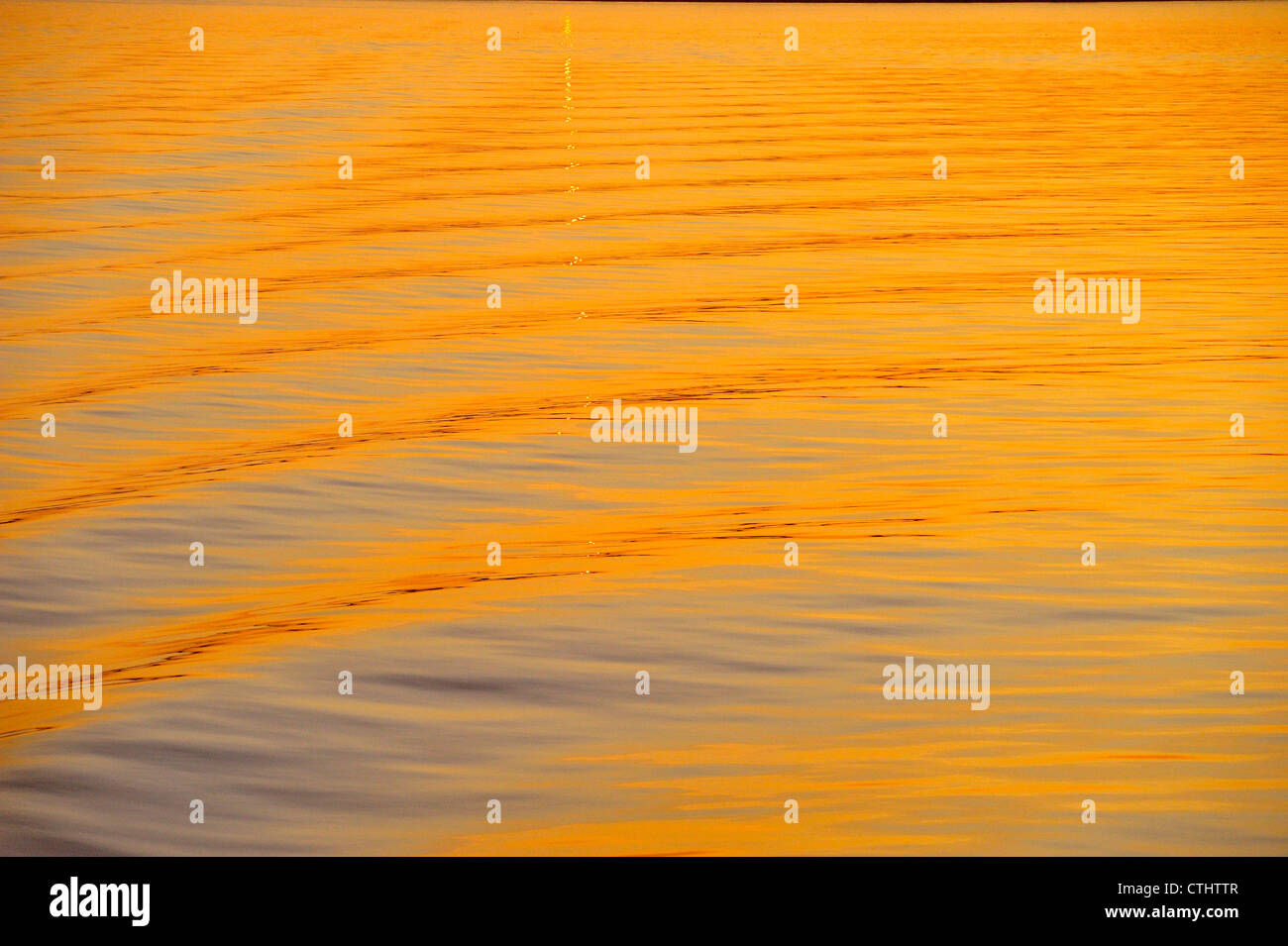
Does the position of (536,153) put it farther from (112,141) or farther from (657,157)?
(112,141)

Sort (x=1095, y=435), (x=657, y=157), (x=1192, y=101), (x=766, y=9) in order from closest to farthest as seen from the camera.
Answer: (x=1095, y=435)
(x=657, y=157)
(x=1192, y=101)
(x=766, y=9)

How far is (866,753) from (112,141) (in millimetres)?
7124

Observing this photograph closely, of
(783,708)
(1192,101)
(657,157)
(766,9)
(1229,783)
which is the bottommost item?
(1229,783)

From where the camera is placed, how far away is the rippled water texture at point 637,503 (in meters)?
2.38

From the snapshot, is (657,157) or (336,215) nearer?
(336,215)

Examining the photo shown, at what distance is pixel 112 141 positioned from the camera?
836 cm

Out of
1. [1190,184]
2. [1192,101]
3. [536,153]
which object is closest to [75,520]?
[536,153]

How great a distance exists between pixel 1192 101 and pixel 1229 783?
9.60 meters

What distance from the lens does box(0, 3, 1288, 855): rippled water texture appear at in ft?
7.79

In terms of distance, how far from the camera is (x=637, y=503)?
3.53m

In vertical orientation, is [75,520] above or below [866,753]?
above

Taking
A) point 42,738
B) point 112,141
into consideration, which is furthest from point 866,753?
point 112,141

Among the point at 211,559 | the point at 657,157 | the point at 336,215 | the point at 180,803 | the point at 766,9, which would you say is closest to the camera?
the point at 180,803

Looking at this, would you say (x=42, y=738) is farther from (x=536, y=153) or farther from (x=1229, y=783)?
(x=536, y=153)
